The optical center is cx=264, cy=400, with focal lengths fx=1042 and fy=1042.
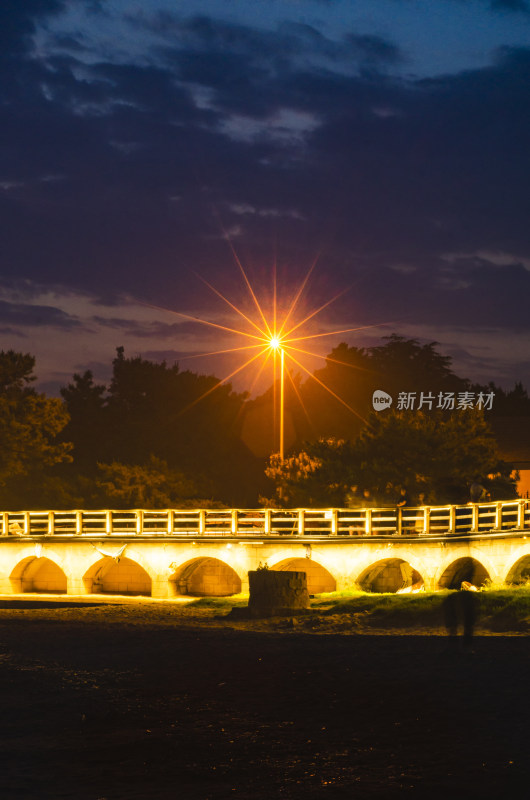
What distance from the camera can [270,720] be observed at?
1427cm

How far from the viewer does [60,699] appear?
16469mm

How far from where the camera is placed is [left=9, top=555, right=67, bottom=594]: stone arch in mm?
42656

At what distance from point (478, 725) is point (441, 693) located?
1.99 metres

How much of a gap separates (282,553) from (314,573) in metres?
1.99

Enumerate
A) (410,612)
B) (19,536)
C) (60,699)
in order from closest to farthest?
(60,699) < (410,612) < (19,536)

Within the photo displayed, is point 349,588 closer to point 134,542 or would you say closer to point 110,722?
point 134,542

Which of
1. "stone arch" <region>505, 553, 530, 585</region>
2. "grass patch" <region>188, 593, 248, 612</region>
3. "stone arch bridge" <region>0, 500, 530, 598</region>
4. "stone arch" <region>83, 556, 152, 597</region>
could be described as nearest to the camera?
"stone arch" <region>505, 553, 530, 585</region>

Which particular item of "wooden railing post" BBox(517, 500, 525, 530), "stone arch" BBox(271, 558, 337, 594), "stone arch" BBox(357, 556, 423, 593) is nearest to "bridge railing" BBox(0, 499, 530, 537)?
"wooden railing post" BBox(517, 500, 525, 530)

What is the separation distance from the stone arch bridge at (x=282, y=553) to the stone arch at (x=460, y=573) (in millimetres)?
31

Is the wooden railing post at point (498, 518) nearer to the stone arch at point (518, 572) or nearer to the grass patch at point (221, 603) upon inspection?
the stone arch at point (518, 572)

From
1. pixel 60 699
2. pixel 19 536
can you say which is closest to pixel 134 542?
pixel 19 536

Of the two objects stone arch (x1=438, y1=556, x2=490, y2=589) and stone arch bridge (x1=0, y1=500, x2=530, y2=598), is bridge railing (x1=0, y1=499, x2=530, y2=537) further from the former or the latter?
stone arch (x1=438, y1=556, x2=490, y2=589)

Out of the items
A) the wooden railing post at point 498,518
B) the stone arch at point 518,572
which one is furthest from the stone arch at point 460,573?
the stone arch at point 518,572

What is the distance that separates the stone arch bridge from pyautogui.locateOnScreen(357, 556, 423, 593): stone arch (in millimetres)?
34
